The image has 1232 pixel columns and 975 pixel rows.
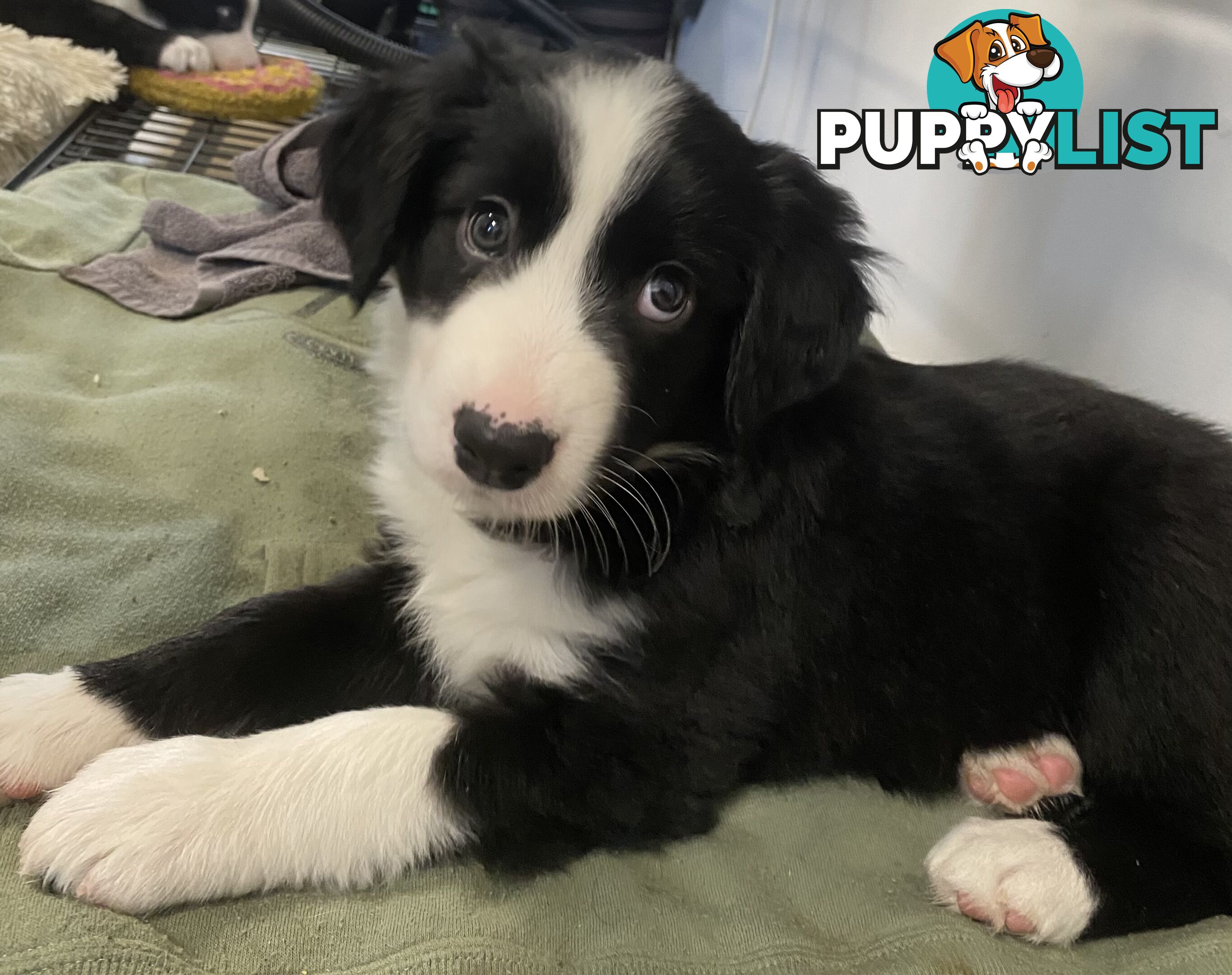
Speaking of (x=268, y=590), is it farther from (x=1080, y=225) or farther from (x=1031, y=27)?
(x=1031, y=27)

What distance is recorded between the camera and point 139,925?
1159 mm

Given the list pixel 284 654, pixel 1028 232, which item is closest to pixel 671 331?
pixel 284 654

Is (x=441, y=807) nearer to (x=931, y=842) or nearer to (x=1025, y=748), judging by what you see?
(x=931, y=842)

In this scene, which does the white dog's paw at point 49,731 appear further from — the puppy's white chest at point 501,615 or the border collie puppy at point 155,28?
the border collie puppy at point 155,28

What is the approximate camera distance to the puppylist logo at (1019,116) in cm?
220

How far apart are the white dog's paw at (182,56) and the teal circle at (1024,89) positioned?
2.92 metres

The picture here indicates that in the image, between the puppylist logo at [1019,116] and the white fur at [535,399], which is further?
the puppylist logo at [1019,116]

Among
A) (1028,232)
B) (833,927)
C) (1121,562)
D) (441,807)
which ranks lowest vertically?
(833,927)

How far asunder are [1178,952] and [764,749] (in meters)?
0.66

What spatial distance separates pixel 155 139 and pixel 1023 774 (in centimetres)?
387

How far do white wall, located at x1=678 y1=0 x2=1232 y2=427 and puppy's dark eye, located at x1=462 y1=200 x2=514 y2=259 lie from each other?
776mm

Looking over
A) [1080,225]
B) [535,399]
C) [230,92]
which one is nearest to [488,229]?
[535,399]

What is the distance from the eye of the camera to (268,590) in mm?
1938

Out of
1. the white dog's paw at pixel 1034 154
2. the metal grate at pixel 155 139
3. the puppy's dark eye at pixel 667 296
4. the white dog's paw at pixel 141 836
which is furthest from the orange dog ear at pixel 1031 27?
the white dog's paw at pixel 141 836
